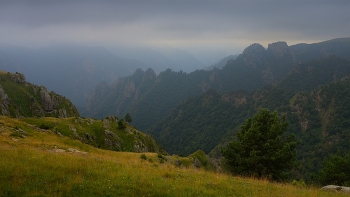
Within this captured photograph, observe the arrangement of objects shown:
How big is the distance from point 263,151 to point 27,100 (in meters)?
96.1

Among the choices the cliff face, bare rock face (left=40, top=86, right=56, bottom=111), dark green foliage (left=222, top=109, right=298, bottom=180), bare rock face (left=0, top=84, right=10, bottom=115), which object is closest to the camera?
dark green foliage (left=222, top=109, right=298, bottom=180)

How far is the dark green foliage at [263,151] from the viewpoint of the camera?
26594 mm

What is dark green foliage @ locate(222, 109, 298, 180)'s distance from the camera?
2659 cm

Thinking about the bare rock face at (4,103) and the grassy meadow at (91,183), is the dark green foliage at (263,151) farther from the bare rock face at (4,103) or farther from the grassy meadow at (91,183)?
the bare rock face at (4,103)

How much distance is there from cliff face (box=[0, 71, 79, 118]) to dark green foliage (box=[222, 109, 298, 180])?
76.8 m

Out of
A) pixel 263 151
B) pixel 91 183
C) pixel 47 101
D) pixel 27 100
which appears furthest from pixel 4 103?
pixel 263 151

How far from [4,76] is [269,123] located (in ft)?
386

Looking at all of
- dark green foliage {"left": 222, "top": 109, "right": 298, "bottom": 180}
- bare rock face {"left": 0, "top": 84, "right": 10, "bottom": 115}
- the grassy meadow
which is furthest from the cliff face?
the grassy meadow

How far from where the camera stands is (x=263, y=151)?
2817 centimetres

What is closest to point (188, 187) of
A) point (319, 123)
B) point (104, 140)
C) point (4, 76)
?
point (104, 140)

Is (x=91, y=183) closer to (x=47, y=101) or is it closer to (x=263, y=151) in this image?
(x=263, y=151)

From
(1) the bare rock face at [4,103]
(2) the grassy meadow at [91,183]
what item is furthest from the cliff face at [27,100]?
(2) the grassy meadow at [91,183]

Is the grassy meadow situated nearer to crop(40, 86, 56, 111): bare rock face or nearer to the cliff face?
the cliff face

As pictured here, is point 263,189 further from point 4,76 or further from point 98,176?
point 4,76
